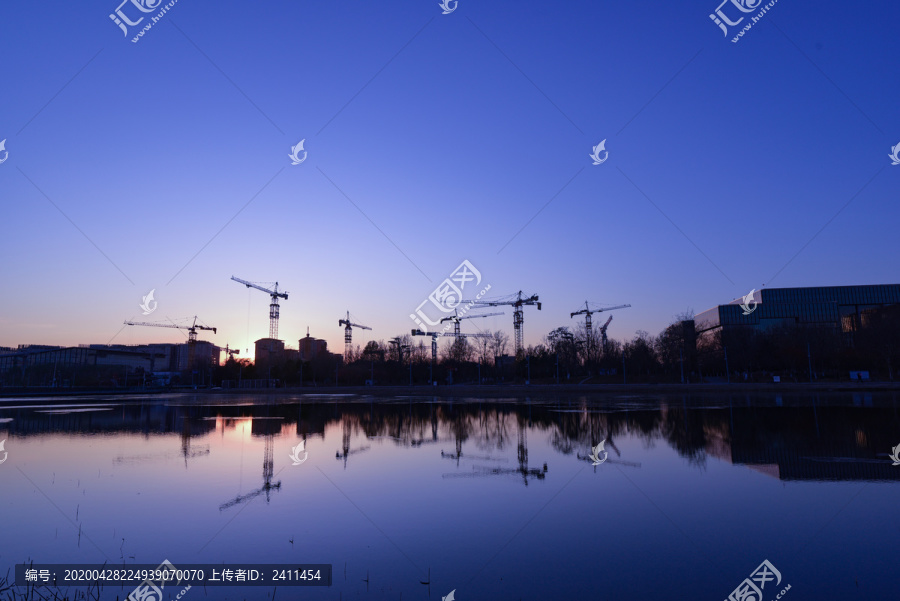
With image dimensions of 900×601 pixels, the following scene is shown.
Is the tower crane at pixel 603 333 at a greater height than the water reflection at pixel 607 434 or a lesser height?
greater

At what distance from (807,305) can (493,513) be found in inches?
5591

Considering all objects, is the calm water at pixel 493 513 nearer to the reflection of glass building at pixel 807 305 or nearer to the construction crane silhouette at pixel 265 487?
the construction crane silhouette at pixel 265 487

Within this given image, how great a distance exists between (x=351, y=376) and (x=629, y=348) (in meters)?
60.7

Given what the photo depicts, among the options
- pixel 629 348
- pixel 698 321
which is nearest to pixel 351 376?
pixel 629 348

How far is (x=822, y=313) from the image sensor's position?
405 feet

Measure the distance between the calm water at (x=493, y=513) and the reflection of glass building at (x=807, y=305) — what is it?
391ft

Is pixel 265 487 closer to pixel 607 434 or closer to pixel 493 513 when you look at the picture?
pixel 493 513

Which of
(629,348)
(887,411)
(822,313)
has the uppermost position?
(822,313)

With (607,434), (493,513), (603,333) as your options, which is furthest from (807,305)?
(493,513)

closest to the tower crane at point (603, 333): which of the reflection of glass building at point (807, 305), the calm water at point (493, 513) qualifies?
the reflection of glass building at point (807, 305)

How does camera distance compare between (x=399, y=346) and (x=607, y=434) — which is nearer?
(x=607, y=434)

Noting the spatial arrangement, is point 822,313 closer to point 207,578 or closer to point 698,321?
point 698,321

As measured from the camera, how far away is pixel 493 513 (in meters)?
9.09

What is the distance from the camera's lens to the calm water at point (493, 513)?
20.7ft
